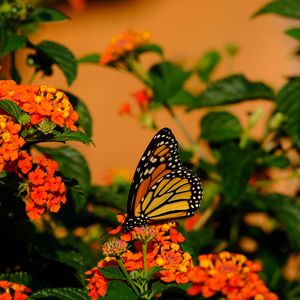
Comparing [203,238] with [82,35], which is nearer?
[203,238]

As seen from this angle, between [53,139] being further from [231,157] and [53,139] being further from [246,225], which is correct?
[246,225]

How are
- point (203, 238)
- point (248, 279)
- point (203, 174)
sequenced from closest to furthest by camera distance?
point (248, 279) → point (203, 238) → point (203, 174)

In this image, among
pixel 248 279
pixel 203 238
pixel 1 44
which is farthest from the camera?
pixel 203 238

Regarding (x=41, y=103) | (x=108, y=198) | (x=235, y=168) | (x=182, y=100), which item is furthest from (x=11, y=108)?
(x=182, y=100)

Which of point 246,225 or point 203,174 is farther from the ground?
point 203,174

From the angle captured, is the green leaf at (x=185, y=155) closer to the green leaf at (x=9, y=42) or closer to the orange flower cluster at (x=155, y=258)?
the green leaf at (x=9, y=42)

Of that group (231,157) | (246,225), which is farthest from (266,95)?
(246,225)
